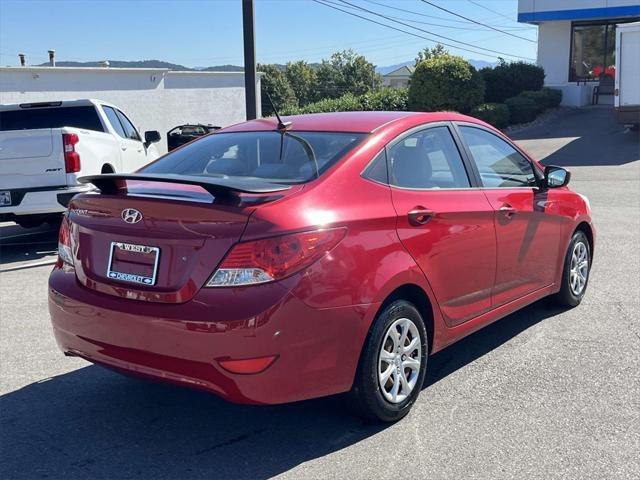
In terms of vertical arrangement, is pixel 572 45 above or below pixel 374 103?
above

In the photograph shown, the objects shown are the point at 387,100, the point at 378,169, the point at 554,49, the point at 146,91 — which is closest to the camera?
the point at 378,169

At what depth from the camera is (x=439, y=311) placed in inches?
163

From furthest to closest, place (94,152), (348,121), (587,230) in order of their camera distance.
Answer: (94,152)
(587,230)
(348,121)

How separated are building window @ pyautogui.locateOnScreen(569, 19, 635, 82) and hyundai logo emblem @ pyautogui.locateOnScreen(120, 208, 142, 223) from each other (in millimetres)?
29479

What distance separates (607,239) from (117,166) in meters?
6.90

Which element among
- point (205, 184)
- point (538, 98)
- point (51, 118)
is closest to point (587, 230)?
point (205, 184)

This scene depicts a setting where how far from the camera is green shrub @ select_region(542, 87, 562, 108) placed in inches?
1065

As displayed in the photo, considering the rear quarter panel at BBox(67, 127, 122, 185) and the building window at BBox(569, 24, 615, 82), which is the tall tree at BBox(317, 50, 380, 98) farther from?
the rear quarter panel at BBox(67, 127, 122, 185)

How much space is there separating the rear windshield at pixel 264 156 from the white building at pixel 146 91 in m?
20.9

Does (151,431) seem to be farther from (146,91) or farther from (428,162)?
→ (146,91)

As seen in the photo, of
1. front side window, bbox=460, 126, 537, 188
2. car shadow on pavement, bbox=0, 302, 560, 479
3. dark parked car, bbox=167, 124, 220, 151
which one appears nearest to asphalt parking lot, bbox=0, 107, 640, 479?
car shadow on pavement, bbox=0, 302, 560, 479

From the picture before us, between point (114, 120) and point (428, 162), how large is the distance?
767 centimetres

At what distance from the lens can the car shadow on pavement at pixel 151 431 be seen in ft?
11.2

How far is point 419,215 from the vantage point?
13.0 feet
